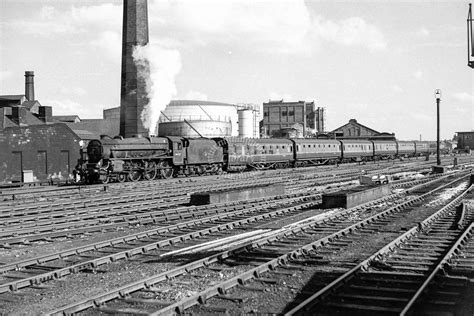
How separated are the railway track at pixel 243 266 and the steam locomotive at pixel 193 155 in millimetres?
17691

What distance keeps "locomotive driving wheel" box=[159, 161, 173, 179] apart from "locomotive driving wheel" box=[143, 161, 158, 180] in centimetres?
48

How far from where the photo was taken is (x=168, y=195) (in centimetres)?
2342

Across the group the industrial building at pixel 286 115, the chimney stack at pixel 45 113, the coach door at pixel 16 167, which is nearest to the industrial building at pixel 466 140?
the industrial building at pixel 286 115

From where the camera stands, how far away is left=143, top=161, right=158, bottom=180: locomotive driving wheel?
32.5 m

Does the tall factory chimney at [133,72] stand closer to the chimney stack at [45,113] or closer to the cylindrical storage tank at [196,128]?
the chimney stack at [45,113]

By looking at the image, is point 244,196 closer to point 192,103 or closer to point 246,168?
point 246,168

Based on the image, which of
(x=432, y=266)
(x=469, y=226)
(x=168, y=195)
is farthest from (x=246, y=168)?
(x=432, y=266)

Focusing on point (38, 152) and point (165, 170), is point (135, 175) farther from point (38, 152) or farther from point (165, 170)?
point (38, 152)

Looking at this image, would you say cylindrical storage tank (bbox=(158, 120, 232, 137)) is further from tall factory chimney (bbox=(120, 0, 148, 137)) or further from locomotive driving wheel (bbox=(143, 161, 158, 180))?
locomotive driving wheel (bbox=(143, 161, 158, 180))

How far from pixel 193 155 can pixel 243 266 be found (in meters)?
26.4

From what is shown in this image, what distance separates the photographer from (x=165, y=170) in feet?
112

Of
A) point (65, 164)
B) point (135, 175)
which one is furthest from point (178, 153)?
point (65, 164)

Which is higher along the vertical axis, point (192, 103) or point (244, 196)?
point (192, 103)

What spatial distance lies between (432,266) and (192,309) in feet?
15.9
